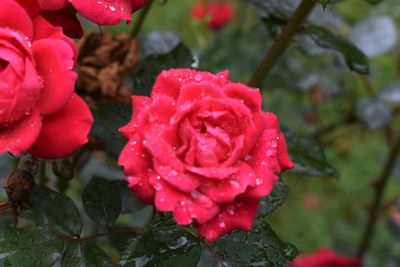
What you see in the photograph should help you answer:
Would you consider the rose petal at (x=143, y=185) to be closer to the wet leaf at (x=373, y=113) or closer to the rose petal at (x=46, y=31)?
the rose petal at (x=46, y=31)

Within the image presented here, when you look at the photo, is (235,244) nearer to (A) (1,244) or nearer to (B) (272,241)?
(B) (272,241)

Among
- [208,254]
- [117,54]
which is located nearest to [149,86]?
[117,54]

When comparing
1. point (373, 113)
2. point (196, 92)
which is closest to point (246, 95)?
point (196, 92)

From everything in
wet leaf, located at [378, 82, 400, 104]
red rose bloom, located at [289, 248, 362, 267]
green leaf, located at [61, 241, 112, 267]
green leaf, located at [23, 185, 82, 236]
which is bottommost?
red rose bloom, located at [289, 248, 362, 267]

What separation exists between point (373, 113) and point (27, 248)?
3.12 feet

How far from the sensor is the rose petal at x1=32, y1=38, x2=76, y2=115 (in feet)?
2.01

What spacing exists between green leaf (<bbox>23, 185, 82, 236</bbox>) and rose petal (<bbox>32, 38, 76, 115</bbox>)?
0.19 meters

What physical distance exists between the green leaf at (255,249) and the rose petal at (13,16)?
300 millimetres

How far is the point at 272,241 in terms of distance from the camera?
712 millimetres

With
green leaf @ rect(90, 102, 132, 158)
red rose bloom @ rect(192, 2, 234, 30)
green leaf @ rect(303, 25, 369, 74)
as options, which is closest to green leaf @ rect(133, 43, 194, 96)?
green leaf @ rect(90, 102, 132, 158)

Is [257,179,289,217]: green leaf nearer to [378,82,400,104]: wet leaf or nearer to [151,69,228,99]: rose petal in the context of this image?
[151,69,228,99]: rose petal

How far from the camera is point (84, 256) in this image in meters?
0.73

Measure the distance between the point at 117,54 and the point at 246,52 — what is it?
567mm

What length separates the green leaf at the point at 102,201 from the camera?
83cm
